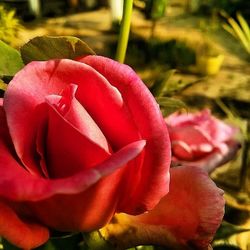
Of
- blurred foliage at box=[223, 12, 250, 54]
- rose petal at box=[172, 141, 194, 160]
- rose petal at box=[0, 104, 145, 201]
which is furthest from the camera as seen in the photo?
blurred foliage at box=[223, 12, 250, 54]

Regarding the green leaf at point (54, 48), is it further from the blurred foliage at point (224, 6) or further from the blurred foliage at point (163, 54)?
the blurred foliage at point (224, 6)

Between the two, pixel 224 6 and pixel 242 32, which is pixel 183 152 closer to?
pixel 242 32

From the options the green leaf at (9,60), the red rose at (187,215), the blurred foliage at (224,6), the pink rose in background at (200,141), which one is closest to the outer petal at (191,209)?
the red rose at (187,215)

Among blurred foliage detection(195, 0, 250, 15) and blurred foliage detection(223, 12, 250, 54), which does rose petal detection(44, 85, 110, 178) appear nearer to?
blurred foliage detection(223, 12, 250, 54)

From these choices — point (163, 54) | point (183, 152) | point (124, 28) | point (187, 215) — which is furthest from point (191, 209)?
point (163, 54)

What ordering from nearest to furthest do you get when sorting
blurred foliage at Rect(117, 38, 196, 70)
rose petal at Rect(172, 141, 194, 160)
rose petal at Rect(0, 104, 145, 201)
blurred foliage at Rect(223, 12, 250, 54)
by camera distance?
rose petal at Rect(0, 104, 145, 201)
rose petal at Rect(172, 141, 194, 160)
blurred foliage at Rect(223, 12, 250, 54)
blurred foliage at Rect(117, 38, 196, 70)

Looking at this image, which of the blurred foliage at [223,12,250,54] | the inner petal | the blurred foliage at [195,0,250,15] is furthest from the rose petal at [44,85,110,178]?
the blurred foliage at [195,0,250,15]
